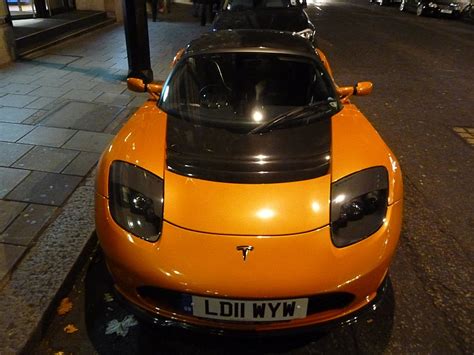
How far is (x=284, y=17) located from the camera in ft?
24.3

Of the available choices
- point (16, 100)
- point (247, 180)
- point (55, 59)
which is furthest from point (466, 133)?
point (55, 59)

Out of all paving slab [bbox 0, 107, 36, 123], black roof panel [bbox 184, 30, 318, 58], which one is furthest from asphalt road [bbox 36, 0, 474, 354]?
paving slab [bbox 0, 107, 36, 123]

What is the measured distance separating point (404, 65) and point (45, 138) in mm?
7432

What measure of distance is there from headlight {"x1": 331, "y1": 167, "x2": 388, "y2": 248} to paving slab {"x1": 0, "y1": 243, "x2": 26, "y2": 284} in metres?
1.95

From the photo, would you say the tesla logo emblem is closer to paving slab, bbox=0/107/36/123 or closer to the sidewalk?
the sidewalk

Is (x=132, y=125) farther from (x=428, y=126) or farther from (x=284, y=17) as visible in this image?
(x=284, y=17)

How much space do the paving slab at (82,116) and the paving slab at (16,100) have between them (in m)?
0.48

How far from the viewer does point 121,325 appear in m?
2.27

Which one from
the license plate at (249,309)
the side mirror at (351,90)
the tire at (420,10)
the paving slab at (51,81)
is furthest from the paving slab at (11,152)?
the tire at (420,10)

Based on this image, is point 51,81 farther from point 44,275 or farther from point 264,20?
point 44,275

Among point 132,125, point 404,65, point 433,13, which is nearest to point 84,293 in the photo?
point 132,125

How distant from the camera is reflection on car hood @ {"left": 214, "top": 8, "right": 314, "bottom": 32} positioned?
6.96 metres

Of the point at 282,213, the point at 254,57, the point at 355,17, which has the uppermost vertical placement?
the point at 254,57

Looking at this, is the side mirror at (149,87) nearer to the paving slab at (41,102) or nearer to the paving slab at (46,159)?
the paving slab at (46,159)
